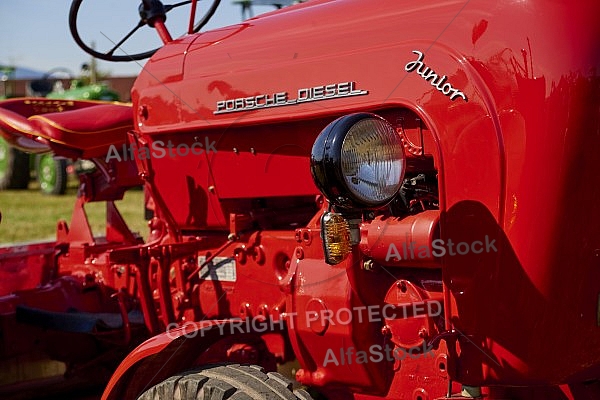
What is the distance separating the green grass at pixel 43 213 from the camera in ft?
35.2

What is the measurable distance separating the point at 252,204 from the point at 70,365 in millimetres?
1579

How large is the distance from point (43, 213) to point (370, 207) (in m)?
12.0

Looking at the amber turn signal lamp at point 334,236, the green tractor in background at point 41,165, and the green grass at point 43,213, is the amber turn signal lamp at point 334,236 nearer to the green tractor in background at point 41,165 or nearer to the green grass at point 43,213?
the green grass at point 43,213

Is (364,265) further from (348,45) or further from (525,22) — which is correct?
(525,22)

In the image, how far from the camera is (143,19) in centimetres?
404

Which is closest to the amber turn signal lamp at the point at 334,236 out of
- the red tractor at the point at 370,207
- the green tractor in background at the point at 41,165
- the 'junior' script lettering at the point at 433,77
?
the red tractor at the point at 370,207

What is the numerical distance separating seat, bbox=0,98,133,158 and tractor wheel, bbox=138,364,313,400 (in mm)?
1612

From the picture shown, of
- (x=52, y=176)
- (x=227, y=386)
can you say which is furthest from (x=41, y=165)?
(x=227, y=386)

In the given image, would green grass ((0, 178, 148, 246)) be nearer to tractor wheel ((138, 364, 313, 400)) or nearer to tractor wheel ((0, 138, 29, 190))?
tractor wheel ((0, 138, 29, 190))

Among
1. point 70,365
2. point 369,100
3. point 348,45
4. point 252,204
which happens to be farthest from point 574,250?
point 70,365

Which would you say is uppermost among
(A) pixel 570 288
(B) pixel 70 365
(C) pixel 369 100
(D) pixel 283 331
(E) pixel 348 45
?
(E) pixel 348 45

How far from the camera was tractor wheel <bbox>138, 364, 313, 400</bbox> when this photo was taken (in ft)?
8.80

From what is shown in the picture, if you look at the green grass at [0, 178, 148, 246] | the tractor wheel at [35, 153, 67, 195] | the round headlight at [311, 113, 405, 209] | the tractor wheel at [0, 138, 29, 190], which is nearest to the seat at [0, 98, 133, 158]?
the round headlight at [311, 113, 405, 209]

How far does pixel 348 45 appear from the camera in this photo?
2830 mm
